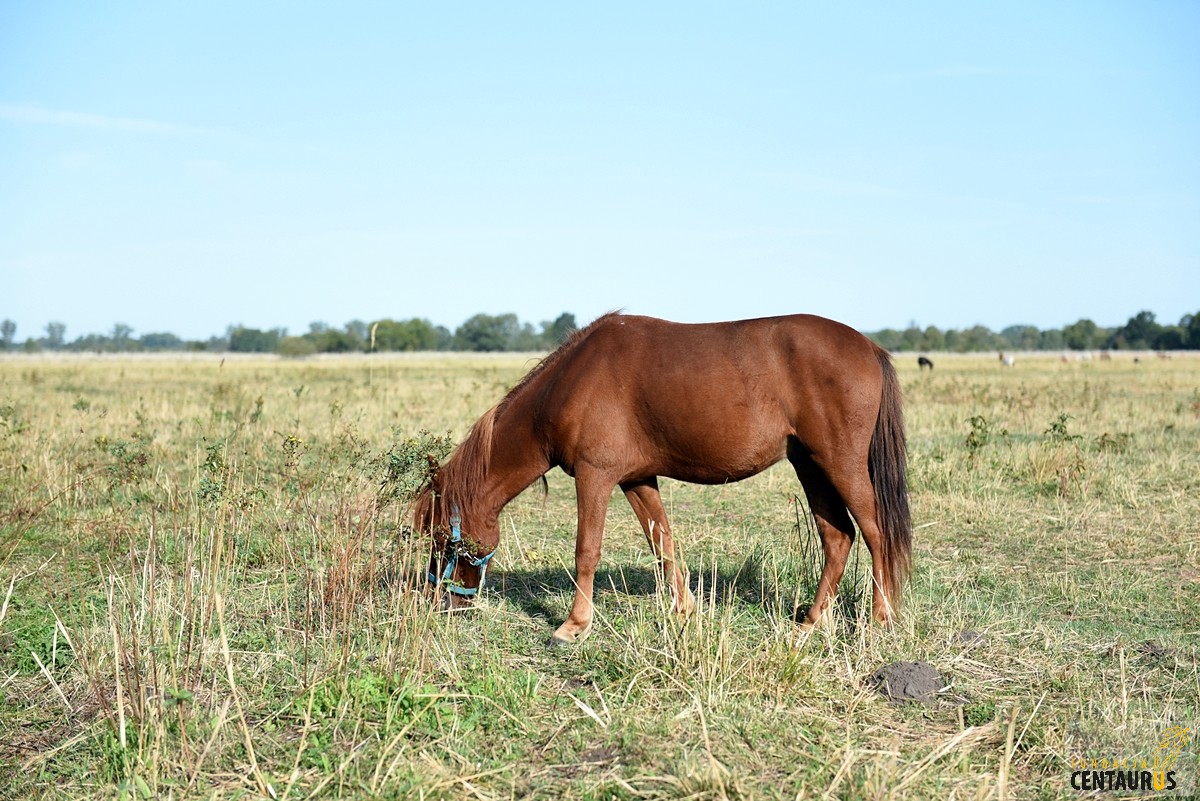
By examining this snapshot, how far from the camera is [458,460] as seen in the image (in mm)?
6156

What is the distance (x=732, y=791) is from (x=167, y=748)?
2358 millimetres

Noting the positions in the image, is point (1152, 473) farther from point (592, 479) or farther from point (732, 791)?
point (732, 791)

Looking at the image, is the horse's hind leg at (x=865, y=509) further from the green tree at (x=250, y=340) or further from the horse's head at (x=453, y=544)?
the green tree at (x=250, y=340)

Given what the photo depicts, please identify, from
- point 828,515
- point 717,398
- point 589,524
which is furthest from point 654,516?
point 828,515

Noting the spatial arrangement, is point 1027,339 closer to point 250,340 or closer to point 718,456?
point 250,340

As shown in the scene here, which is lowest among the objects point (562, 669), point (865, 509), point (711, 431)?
point (562, 669)

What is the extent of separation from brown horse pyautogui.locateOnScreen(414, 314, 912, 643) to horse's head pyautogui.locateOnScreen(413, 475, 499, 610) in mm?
11

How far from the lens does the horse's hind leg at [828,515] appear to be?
5965 mm

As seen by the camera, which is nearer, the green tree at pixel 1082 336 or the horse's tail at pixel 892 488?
the horse's tail at pixel 892 488

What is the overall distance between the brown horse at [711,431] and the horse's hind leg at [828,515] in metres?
0.01

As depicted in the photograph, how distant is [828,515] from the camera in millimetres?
6129

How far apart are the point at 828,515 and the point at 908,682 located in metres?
1.61

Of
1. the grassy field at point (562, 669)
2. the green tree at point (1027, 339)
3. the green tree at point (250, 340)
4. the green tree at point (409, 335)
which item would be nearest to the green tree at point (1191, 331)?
the green tree at point (1027, 339)

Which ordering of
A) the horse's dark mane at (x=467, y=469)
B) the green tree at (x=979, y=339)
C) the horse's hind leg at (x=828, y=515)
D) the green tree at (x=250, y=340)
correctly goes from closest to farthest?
the horse's hind leg at (x=828, y=515), the horse's dark mane at (x=467, y=469), the green tree at (x=979, y=339), the green tree at (x=250, y=340)
